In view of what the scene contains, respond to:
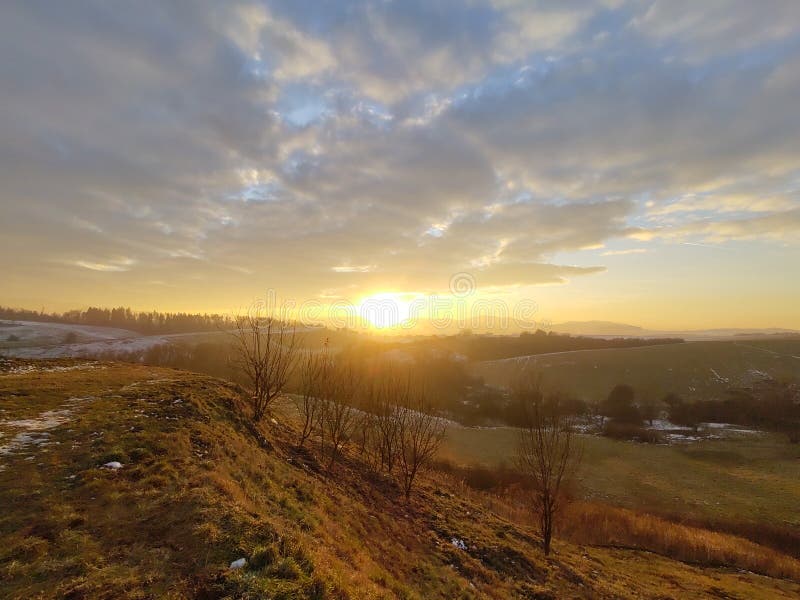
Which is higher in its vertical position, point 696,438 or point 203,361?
point 203,361

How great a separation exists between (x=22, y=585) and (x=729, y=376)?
104331mm

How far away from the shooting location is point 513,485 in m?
31.2

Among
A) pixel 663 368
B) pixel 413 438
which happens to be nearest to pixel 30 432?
pixel 413 438

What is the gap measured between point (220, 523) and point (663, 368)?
99414 mm

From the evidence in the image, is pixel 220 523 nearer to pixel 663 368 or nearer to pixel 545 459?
pixel 545 459

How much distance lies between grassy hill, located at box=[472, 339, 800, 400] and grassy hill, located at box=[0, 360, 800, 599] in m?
64.9

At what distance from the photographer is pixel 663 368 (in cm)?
8450

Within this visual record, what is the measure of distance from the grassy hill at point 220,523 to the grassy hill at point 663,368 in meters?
64.9

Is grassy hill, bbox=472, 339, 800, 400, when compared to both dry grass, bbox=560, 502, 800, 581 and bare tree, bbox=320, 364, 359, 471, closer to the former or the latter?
dry grass, bbox=560, 502, 800, 581

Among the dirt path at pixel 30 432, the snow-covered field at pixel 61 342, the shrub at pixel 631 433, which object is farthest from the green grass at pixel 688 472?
the snow-covered field at pixel 61 342

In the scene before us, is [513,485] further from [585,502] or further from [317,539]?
[317,539]

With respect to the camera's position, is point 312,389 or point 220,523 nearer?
point 220,523

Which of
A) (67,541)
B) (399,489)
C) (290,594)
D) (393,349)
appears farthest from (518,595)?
(393,349)

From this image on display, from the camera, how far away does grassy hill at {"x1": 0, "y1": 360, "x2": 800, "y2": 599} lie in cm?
578
